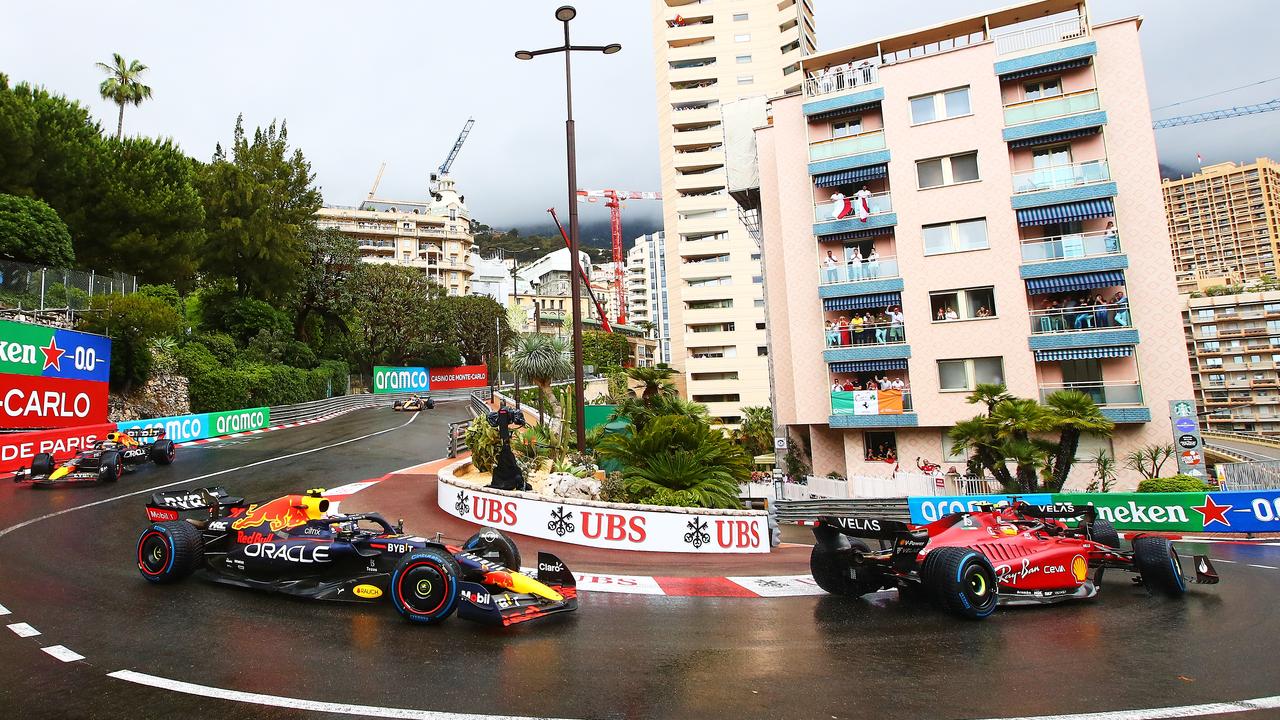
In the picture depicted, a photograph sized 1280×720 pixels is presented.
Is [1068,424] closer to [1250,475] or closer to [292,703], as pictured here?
[1250,475]

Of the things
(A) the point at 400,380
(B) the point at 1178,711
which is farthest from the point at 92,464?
(A) the point at 400,380

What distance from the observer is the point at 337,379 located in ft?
189

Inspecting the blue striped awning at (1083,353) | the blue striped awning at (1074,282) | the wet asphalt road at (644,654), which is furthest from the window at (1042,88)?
the wet asphalt road at (644,654)

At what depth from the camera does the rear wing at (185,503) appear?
8969 millimetres

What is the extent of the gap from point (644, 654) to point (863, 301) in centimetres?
2269

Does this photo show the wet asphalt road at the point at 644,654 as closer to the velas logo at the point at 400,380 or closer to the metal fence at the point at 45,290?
the metal fence at the point at 45,290

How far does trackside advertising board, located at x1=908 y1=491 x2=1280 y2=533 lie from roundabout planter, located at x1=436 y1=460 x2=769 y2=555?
5.64m

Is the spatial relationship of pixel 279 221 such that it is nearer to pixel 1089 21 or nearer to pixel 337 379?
pixel 337 379

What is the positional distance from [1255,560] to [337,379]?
60.6 metres

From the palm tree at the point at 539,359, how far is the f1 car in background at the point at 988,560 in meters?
30.6

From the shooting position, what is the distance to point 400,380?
67.2 metres

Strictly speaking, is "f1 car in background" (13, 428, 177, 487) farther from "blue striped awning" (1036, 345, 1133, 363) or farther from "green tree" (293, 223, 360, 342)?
"green tree" (293, 223, 360, 342)

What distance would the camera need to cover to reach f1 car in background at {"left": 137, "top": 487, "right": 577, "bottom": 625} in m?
6.81

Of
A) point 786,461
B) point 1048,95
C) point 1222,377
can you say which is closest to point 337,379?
point 786,461
